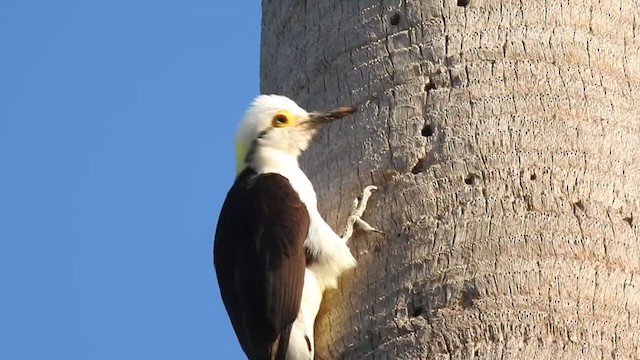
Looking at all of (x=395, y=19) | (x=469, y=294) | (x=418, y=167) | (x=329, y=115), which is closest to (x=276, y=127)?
(x=329, y=115)

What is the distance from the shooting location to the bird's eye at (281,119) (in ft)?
19.7

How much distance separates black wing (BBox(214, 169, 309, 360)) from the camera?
520 centimetres

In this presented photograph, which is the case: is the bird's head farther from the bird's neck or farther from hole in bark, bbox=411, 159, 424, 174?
hole in bark, bbox=411, 159, 424, 174

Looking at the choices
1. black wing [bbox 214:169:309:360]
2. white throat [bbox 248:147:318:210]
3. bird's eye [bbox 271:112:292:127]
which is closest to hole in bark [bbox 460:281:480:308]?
black wing [bbox 214:169:309:360]

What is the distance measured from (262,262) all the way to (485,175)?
36.6 inches

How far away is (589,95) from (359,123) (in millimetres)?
909

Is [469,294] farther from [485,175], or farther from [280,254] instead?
[280,254]

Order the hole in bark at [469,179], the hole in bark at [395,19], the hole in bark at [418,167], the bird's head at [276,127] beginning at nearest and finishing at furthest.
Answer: the hole in bark at [469,179]
the hole in bark at [418,167]
the hole in bark at [395,19]
the bird's head at [276,127]

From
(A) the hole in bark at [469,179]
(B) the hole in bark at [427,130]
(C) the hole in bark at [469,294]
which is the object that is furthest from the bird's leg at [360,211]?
(C) the hole in bark at [469,294]

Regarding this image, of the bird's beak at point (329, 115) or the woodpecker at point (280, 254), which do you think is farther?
the bird's beak at point (329, 115)

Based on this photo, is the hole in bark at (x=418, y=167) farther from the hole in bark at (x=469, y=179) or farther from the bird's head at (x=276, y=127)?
the bird's head at (x=276, y=127)

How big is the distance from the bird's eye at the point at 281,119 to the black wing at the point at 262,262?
1.05ft

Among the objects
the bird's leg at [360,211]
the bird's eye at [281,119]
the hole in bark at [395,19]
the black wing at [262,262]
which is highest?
the hole in bark at [395,19]

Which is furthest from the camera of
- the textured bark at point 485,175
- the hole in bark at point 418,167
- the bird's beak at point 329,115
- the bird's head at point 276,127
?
the bird's head at point 276,127
